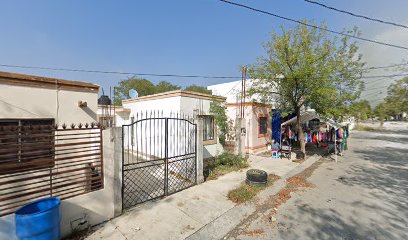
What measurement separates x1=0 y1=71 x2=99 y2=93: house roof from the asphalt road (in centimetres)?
660

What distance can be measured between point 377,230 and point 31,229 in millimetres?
6956

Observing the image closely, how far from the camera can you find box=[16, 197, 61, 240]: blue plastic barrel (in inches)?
117

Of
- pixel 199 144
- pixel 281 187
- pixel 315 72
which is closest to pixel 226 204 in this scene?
pixel 199 144

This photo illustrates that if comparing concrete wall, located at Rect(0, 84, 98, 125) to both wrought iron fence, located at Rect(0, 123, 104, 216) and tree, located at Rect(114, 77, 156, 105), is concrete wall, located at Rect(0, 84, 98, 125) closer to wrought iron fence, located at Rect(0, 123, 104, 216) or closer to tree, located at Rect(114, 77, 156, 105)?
wrought iron fence, located at Rect(0, 123, 104, 216)

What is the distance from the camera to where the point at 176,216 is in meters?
4.75

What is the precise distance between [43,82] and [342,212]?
948 centimetres

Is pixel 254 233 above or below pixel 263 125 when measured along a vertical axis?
below

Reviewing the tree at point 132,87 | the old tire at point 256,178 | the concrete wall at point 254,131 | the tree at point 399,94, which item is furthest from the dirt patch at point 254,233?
the tree at point 132,87

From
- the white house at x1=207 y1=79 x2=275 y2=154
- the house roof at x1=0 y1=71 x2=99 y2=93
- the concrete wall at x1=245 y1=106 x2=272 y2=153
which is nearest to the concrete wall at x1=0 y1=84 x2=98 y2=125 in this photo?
the house roof at x1=0 y1=71 x2=99 y2=93

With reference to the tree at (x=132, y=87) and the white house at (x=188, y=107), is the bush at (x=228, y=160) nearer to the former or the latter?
the white house at (x=188, y=107)

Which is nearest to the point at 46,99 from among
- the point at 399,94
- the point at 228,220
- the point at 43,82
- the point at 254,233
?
the point at 43,82

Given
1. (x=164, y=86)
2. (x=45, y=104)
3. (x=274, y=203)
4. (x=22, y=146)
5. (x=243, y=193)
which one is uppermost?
(x=164, y=86)

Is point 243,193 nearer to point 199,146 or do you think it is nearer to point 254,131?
point 199,146

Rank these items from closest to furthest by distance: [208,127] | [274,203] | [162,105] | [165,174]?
[274,203], [165,174], [162,105], [208,127]
